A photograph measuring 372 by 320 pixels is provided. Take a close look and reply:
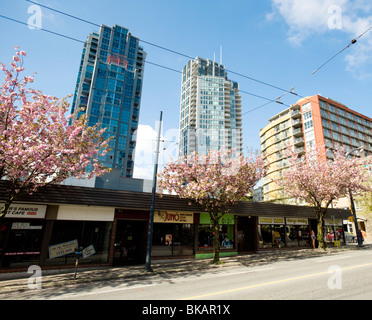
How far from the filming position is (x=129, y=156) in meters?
80.4

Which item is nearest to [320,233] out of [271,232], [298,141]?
[271,232]

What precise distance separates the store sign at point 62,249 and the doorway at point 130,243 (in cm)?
273

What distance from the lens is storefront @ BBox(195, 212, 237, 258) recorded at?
1789 centimetres

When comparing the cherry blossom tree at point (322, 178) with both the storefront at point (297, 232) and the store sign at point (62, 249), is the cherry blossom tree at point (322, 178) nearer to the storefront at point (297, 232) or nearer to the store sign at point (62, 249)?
the storefront at point (297, 232)

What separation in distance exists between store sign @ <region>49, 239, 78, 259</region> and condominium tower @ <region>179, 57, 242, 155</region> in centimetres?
9991

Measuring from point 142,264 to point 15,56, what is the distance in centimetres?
1405

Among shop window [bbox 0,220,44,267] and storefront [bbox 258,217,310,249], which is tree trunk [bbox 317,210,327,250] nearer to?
storefront [bbox 258,217,310,249]

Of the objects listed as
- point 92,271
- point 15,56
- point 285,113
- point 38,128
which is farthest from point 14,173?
point 285,113

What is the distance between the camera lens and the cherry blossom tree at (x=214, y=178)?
14.9 metres

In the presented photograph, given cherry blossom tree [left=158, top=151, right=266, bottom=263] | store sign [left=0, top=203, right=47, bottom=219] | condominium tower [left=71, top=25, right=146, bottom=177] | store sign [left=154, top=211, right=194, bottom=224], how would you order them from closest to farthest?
store sign [left=0, top=203, right=47, bottom=219] → cherry blossom tree [left=158, top=151, right=266, bottom=263] → store sign [left=154, top=211, right=194, bottom=224] → condominium tower [left=71, top=25, right=146, bottom=177]

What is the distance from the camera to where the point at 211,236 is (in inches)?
731

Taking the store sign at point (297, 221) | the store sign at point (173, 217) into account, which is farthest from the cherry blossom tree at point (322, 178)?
the store sign at point (173, 217)

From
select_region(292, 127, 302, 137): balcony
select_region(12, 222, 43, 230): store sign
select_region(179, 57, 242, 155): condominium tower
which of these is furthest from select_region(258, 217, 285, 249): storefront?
select_region(179, 57, 242, 155): condominium tower
